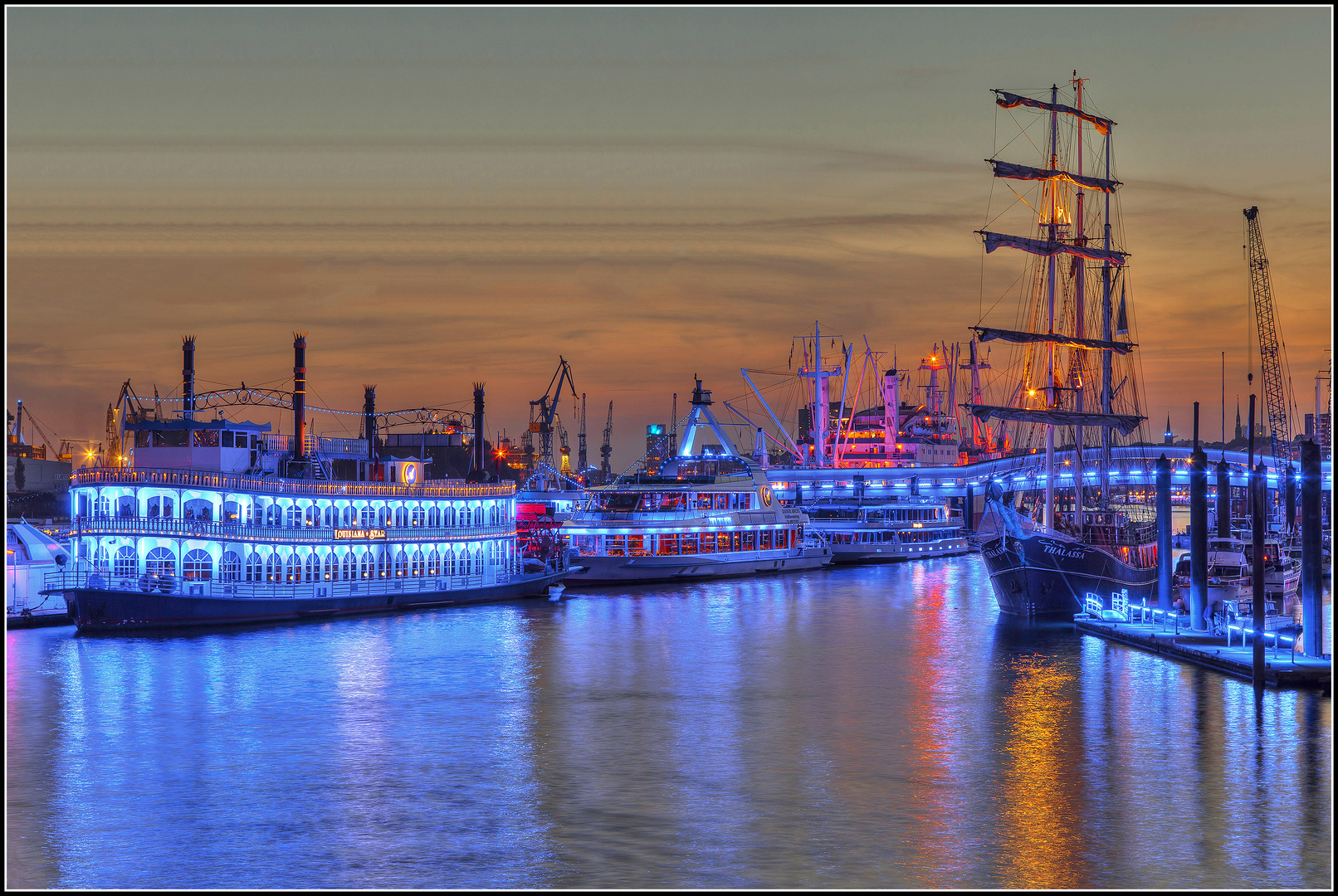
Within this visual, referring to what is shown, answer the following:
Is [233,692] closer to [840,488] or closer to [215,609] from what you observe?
[215,609]

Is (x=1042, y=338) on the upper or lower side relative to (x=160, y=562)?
upper

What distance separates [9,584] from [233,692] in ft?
72.4

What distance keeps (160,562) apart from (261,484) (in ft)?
17.9

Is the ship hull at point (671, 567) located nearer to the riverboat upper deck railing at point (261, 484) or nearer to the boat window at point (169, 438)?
the riverboat upper deck railing at point (261, 484)

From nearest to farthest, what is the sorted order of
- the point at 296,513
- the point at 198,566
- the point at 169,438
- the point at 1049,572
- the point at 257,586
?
the point at 198,566 < the point at 257,586 < the point at 169,438 < the point at 296,513 < the point at 1049,572

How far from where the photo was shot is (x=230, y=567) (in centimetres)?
5422

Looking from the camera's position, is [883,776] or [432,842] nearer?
[432,842]

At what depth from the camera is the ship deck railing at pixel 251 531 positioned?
51.4 metres

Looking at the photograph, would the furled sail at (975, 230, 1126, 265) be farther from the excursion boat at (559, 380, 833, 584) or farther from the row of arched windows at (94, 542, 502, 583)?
the row of arched windows at (94, 542, 502, 583)

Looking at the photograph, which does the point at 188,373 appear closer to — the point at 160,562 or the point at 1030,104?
the point at 160,562

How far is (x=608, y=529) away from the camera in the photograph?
8344 cm

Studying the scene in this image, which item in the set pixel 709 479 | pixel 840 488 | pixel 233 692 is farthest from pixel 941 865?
pixel 840 488

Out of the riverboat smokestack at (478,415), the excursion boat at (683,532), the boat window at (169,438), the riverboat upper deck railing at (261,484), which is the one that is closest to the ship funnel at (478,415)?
the riverboat smokestack at (478,415)

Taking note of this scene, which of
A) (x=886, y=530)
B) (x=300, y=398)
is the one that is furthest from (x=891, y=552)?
(x=300, y=398)
